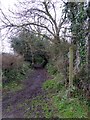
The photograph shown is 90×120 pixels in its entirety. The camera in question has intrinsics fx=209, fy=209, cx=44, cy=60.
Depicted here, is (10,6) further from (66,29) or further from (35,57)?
(35,57)

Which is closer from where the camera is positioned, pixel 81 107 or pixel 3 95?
pixel 81 107

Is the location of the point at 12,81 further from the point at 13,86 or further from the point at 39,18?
the point at 39,18

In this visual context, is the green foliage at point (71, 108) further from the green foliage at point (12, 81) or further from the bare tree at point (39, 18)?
the green foliage at point (12, 81)

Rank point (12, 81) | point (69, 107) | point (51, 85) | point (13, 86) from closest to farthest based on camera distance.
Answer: point (69, 107) → point (51, 85) → point (13, 86) → point (12, 81)

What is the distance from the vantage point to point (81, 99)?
4.93 metres

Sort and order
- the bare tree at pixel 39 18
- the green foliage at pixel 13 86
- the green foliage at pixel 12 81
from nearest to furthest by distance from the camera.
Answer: the bare tree at pixel 39 18
the green foliage at pixel 13 86
the green foliage at pixel 12 81

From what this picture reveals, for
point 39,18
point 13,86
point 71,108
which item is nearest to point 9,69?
point 13,86

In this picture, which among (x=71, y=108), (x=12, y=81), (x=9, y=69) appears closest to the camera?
(x=71, y=108)

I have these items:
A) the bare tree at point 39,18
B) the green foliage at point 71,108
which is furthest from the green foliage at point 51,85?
the green foliage at point 71,108

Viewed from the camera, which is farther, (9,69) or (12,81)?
(9,69)

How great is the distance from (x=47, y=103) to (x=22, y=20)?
2880mm

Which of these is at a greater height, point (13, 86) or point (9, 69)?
point (9, 69)

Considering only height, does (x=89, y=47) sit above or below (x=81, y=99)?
above

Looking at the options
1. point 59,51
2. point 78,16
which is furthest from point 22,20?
point 78,16
